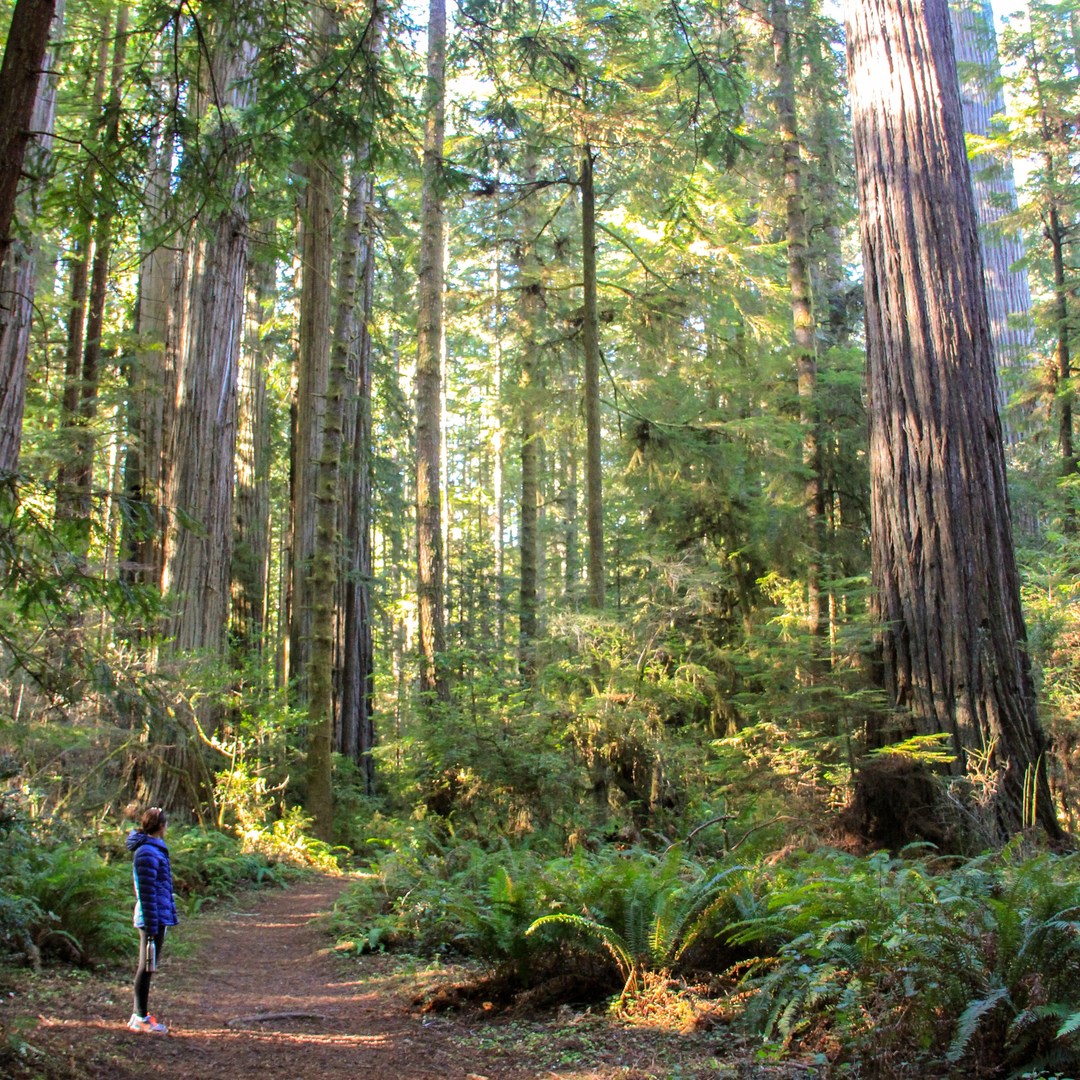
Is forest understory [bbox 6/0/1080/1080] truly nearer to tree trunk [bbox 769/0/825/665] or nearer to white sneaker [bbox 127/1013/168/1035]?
tree trunk [bbox 769/0/825/665]

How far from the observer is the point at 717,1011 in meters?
4.11

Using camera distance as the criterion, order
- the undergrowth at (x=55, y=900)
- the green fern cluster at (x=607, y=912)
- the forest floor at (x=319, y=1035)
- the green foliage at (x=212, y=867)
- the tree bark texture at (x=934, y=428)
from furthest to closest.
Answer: the green foliage at (x=212, y=867)
the tree bark texture at (x=934, y=428)
the undergrowth at (x=55, y=900)
the green fern cluster at (x=607, y=912)
the forest floor at (x=319, y=1035)

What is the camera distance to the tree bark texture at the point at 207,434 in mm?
10664

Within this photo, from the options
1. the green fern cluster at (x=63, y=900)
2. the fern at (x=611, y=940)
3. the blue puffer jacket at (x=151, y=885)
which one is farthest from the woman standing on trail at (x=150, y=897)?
the fern at (x=611, y=940)

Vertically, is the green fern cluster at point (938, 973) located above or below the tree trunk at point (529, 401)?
below

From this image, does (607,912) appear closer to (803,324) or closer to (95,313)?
(803,324)

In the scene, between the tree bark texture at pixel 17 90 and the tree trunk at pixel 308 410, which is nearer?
the tree bark texture at pixel 17 90

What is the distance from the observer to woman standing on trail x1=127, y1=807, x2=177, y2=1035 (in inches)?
181

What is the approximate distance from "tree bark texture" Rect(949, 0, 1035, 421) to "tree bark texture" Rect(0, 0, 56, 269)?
43.2ft

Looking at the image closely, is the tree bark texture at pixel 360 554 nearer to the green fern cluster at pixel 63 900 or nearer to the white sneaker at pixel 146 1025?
the green fern cluster at pixel 63 900

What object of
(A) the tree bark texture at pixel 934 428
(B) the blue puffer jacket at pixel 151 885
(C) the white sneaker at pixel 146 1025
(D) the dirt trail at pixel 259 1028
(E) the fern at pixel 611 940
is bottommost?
(D) the dirt trail at pixel 259 1028

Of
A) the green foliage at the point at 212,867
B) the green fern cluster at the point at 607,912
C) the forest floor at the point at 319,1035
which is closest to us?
the forest floor at the point at 319,1035

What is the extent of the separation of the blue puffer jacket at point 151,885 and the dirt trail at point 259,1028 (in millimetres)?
488

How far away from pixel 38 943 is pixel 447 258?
24805 mm
